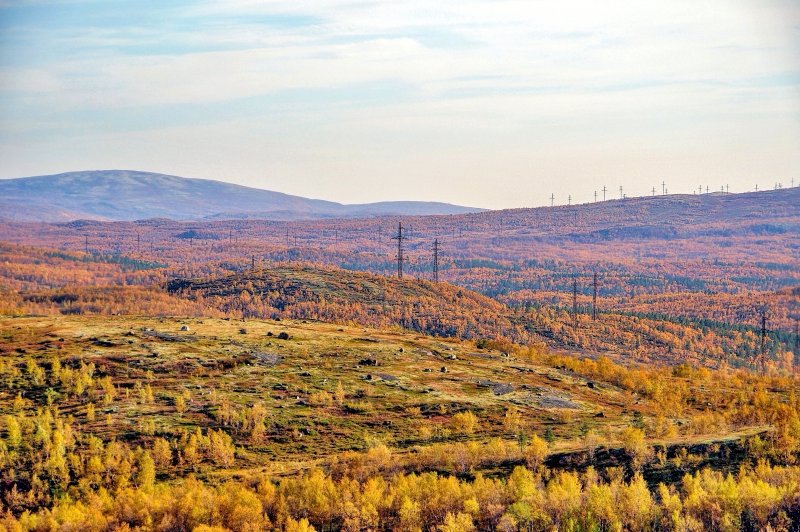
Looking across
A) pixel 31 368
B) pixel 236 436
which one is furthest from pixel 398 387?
pixel 31 368

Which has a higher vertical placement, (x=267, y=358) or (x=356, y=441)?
(x=267, y=358)

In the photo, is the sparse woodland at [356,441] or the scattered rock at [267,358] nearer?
the sparse woodland at [356,441]

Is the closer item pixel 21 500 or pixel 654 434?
pixel 21 500

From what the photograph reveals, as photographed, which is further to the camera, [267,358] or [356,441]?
[267,358]

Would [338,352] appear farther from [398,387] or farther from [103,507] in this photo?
[103,507]

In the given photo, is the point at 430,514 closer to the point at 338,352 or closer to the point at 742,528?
the point at 742,528

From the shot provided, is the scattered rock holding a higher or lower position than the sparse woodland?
higher

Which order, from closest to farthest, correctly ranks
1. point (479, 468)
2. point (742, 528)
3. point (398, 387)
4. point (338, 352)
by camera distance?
point (742, 528)
point (479, 468)
point (398, 387)
point (338, 352)

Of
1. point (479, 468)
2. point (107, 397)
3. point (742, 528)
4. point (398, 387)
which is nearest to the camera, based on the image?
point (742, 528)

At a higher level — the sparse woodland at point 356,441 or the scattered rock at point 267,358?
the scattered rock at point 267,358

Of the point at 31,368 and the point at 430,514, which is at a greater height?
the point at 31,368

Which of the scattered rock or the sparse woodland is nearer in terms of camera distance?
the sparse woodland
